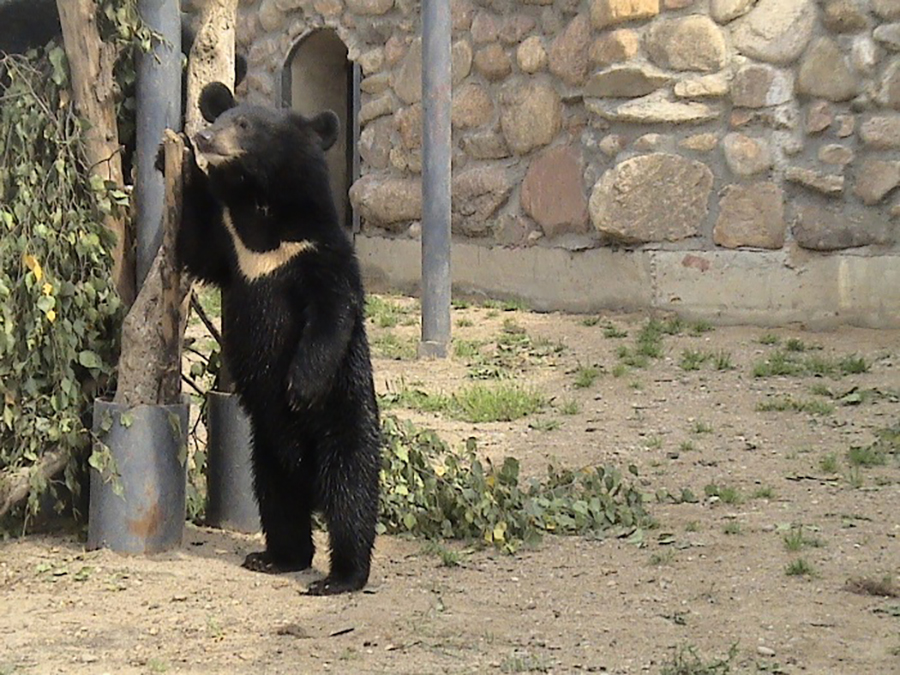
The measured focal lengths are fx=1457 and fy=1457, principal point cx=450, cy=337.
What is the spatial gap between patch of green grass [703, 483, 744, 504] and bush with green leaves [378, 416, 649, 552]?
0.29 meters

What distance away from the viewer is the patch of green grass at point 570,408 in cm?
667

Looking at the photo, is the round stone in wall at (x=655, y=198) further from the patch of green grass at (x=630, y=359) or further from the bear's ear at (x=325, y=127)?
the bear's ear at (x=325, y=127)

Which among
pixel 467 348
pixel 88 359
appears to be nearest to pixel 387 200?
pixel 467 348

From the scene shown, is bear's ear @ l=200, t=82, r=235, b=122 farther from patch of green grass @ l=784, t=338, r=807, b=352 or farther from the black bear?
patch of green grass @ l=784, t=338, r=807, b=352

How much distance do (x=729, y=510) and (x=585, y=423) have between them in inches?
52.2

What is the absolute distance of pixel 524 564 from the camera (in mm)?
4746

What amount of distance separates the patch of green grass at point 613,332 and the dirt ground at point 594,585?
1.31 metres

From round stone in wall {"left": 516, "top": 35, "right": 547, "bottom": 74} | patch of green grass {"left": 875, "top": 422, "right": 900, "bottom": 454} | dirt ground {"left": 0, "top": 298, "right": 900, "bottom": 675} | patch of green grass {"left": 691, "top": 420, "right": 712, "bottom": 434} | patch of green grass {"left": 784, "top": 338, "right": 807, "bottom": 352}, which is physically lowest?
dirt ground {"left": 0, "top": 298, "right": 900, "bottom": 675}

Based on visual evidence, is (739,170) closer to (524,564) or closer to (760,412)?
(760,412)

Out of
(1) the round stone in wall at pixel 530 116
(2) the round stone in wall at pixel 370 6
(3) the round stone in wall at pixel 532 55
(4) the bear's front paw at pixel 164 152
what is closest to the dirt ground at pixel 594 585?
(4) the bear's front paw at pixel 164 152

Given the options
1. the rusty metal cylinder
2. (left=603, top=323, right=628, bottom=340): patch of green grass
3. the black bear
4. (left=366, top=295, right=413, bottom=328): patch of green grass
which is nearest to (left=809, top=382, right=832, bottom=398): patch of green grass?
(left=603, top=323, right=628, bottom=340): patch of green grass

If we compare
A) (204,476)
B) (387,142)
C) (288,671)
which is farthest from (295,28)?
(288,671)

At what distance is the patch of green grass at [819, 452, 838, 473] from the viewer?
570cm

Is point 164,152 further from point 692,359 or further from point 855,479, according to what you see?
point 692,359
